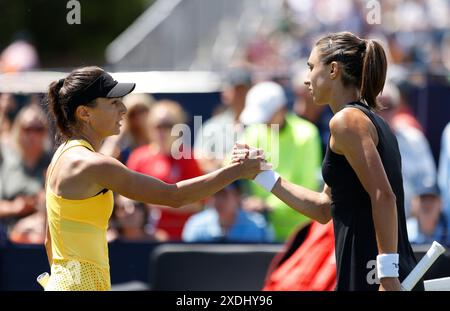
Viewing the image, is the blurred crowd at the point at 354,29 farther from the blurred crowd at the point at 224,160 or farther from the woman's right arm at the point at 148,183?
the woman's right arm at the point at 148,183

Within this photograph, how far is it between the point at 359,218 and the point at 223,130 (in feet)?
13.6

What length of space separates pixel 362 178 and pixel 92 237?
123cm

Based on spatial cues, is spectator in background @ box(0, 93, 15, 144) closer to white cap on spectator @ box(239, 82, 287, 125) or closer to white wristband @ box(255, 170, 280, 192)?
white cap on spectator @ box(239, 82, 287, 125)

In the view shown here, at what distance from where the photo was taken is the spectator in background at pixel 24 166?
9.06 metres

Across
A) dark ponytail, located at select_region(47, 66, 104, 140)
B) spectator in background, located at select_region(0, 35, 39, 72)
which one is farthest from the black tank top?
spectator in background, located at select_region(0, 35, 39, 72)

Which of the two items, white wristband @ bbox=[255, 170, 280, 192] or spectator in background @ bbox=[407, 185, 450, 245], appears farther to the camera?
spectator in background @ bbox=[407, 185, 450, 245]

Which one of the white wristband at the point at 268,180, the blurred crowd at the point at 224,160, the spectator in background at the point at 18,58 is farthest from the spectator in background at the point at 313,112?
the spectator in background at the point at 18,58

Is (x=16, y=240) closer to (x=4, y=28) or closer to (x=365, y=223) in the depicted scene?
(x=365, y=223)

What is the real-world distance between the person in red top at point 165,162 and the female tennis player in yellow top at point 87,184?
3.88 metres

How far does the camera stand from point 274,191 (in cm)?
543

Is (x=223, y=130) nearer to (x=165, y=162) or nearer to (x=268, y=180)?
(x=165, y=162)

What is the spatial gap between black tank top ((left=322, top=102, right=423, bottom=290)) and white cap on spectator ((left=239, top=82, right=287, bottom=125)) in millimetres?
3987

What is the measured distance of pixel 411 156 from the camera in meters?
9.00

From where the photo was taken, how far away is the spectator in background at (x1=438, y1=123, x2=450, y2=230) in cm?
875
